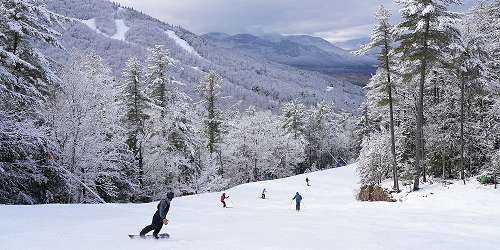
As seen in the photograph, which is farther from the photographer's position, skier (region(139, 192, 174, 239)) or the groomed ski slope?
skier (region(139, 192, 174, 239))

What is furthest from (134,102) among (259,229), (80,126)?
(259,229)

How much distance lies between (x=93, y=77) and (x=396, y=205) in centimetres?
1984

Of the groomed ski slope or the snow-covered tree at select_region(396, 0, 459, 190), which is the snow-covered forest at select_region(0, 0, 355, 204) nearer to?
the groomed ski slope

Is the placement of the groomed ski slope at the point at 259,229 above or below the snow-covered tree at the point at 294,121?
below

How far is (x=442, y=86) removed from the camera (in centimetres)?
3105

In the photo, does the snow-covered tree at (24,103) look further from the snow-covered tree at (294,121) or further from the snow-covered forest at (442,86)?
the snow-covered tree at (294,121)

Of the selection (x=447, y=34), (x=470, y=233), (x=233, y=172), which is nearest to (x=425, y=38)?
(x=447, y=34)

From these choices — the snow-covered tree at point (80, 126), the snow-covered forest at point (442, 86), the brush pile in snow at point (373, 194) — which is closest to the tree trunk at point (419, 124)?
the snow-covered forest at point (442, 86)

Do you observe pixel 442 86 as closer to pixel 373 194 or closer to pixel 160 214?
pixel 373 194

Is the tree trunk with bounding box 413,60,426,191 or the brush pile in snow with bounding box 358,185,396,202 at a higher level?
the tree trunk with bounding box 413,60,426,191

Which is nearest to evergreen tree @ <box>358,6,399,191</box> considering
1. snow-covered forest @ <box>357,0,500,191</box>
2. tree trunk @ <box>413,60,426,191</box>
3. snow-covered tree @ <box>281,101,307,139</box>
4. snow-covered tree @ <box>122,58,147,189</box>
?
snow-covered forest @ <box>357,0,500,191</box>

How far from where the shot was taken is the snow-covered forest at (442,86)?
989 inches

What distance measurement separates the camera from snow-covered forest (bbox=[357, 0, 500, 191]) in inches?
989

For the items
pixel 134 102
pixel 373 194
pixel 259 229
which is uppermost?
pixel 134 102
